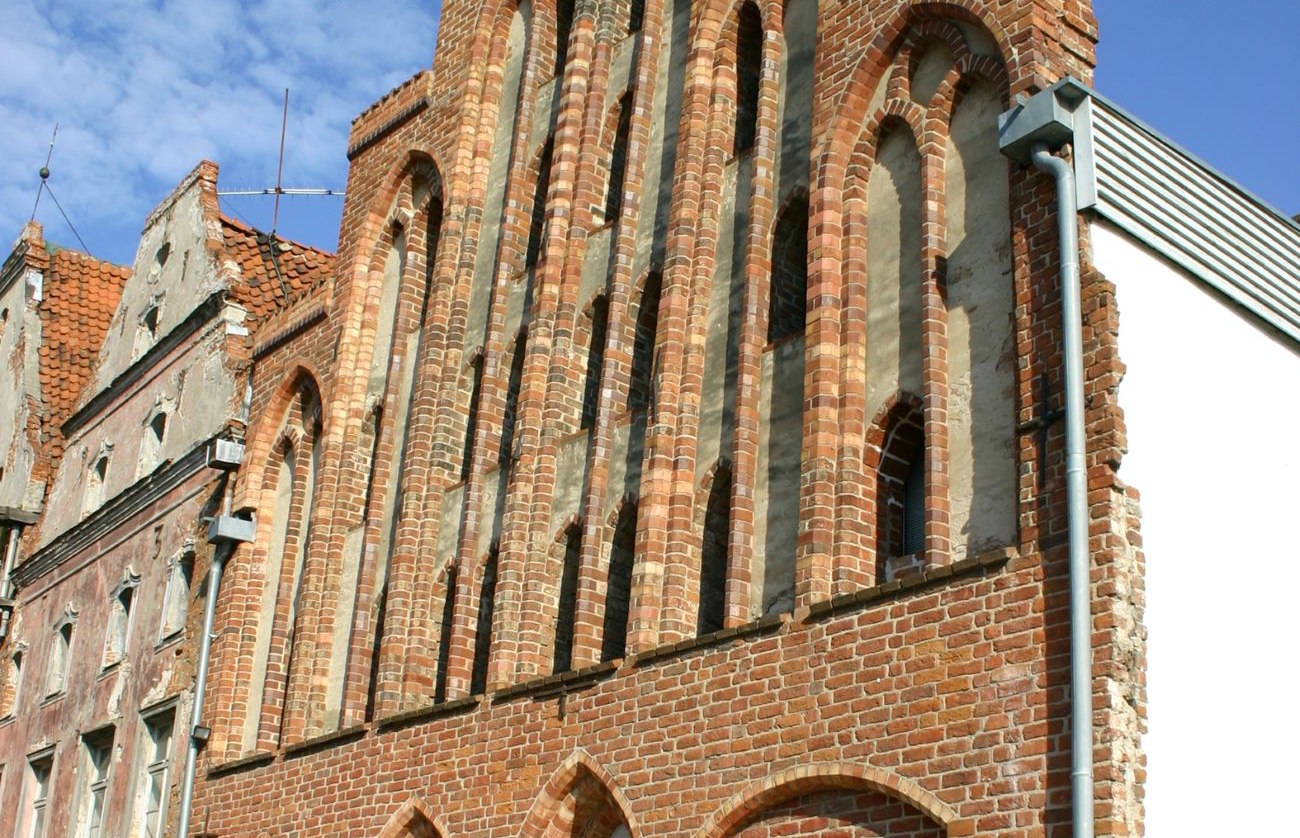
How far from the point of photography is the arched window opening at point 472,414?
52.5ft

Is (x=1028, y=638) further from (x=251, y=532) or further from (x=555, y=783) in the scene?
(x=251, y=532)

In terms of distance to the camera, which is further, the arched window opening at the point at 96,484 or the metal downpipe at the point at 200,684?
the arched window opening at the point at 96,484

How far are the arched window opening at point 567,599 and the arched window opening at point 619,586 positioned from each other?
40 cm

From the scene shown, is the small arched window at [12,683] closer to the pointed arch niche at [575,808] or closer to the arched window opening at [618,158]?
the arched window opening at [618,158]

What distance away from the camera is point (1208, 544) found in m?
10.4

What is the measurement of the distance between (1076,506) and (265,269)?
1416 centimetres

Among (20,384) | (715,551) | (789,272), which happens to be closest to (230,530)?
(715,551)

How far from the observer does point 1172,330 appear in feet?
35.3

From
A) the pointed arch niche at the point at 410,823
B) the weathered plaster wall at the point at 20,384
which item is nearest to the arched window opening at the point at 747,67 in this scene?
the pointed arch niche at the point at 410,823

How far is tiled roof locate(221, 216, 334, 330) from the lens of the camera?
68.1 ft

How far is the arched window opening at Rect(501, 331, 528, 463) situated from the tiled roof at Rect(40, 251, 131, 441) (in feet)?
36.1

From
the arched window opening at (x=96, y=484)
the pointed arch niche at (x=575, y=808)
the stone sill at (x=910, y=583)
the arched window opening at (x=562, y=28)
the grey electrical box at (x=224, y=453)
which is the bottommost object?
the pointed arch niche at (x=575, y=808)

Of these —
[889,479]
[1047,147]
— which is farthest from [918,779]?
[1047,147]

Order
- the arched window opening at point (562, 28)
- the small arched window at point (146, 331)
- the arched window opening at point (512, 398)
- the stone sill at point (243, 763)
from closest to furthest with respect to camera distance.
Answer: the arched window opening at point (512, 398), the stone sill at point (243, 763), the arched window opening at point (562, 28), the small arched window at point (146, 331)
